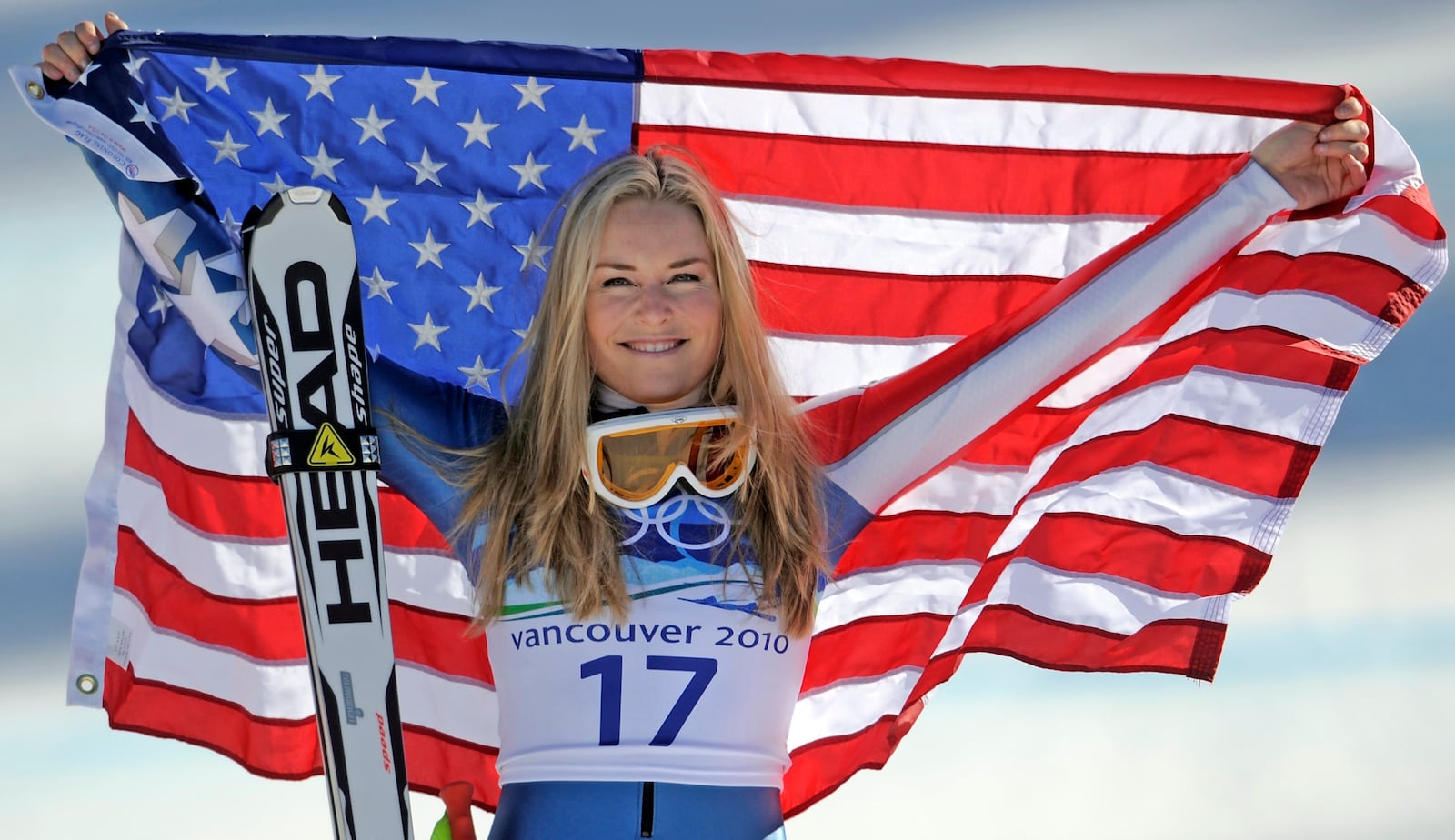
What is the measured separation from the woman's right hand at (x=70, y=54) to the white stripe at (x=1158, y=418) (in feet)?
5.40

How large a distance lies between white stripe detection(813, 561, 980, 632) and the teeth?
27.4 inches

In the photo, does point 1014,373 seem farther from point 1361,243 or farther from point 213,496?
point 213,496

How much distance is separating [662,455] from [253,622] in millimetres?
928

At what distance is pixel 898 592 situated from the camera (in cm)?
299

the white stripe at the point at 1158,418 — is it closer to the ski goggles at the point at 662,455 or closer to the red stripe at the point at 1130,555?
the red stripe at the point at 1130,555

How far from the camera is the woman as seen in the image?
93.1 inches

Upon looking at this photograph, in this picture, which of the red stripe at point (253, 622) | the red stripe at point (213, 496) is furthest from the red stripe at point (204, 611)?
the red stripe at point (213, 496)

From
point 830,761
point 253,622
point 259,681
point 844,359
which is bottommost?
point 830,761

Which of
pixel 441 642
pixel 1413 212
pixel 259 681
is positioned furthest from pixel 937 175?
pixel 259 681

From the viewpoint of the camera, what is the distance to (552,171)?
294 cm

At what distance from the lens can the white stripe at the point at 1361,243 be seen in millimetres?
2805

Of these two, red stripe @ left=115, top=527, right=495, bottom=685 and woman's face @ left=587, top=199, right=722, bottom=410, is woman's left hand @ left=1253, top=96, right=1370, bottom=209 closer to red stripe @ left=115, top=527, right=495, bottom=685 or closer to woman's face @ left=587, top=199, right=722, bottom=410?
woman's face @ left=587, top=199, right=722, bottom=410

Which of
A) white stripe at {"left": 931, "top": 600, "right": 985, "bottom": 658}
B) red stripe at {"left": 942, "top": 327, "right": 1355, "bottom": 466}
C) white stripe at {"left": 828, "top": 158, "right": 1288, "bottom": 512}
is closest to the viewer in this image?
white stripe at {"left": 828, "top": 158, "right": 1288, "bottom": 512}

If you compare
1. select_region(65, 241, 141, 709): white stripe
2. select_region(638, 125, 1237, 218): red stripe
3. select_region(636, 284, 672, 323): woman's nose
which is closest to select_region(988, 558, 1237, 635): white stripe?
select_region(638, 125, 1237, 218): red stripe
